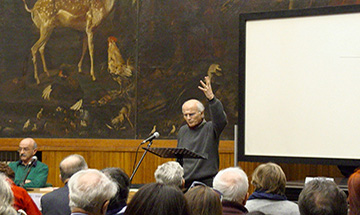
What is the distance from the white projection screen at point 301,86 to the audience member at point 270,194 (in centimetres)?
368

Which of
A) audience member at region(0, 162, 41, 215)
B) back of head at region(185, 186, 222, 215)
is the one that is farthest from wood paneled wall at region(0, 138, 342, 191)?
back of head at region(185, 186, 222, 215)

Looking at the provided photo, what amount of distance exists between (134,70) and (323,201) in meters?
7.69

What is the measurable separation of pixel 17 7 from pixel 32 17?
1.26ft

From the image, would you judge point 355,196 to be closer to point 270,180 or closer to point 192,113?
point 270,180

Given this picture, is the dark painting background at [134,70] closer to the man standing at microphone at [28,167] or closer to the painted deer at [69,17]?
the painted deer at [69,17]

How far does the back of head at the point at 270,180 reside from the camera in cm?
444

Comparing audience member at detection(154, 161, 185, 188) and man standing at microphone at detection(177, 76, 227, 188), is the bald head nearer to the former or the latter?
man standing at microphone at detection(177, 76, 227, 188)

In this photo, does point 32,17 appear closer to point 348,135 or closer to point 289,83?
point 289,83

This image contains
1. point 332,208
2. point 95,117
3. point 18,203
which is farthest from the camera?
point 95,117

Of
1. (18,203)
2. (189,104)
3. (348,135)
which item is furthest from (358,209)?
(348,135)

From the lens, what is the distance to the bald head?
7.25 m

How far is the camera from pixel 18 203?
4922 millimetres

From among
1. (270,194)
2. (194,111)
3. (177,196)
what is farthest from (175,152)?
(177,196)

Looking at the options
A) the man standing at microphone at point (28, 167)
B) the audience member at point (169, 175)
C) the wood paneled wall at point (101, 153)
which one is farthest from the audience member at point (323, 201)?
the wood paneled wall at point (101, 153)
